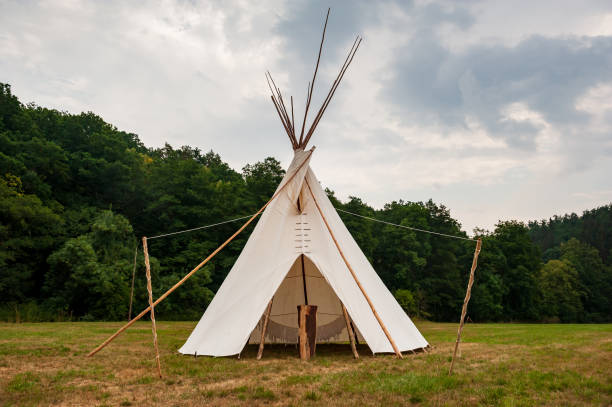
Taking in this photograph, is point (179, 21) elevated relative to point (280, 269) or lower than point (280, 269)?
elevated

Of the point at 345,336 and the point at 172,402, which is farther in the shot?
the point at 345,336

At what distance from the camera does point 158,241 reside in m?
24.8

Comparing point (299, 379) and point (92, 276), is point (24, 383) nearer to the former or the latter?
point (299, 379)

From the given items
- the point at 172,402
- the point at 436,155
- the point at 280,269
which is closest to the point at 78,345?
the point at 280,269

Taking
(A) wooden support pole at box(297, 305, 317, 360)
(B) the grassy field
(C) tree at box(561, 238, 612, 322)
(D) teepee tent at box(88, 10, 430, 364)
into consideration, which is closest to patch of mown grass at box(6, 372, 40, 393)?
(B) the grassy field

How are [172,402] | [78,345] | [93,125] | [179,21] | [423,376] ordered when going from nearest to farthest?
[172,402] < [423,376] < [78,345] < [179,21] < [93,125]

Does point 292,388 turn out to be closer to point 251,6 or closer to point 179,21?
point 251,6

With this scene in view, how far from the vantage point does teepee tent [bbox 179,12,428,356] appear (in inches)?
265

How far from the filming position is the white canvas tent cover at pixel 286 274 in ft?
22.1

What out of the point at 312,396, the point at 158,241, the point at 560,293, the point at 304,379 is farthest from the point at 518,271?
the point at 312,396

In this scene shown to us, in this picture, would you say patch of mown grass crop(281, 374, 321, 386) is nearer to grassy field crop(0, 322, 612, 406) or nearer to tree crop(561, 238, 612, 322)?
grassy field crop(0, 322, 612, 406)

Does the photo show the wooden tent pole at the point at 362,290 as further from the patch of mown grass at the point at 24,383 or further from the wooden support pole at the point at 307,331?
the patch of mown grass at the point at 24,383

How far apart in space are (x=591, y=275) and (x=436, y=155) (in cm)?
3450

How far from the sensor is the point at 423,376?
4.93 m
